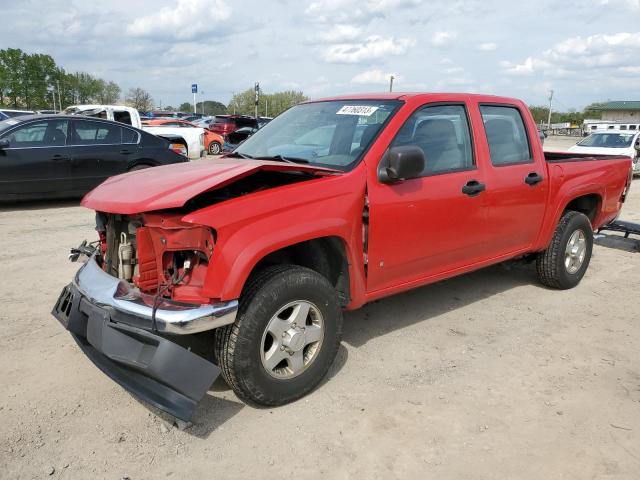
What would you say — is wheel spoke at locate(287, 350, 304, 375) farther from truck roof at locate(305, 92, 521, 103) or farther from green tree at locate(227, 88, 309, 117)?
green tree at locate(227, 88, 309, 117)

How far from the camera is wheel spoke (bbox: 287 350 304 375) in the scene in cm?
317

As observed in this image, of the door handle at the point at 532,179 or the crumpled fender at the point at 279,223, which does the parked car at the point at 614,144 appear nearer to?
the door handle at the point at 532,179

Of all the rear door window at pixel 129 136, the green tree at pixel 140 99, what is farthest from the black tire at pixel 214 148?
the green tree at pixel 140 99

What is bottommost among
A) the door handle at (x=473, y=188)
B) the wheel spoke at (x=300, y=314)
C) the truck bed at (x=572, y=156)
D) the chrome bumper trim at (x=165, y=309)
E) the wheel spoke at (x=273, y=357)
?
the wheel spoke at (x=273, y=357)

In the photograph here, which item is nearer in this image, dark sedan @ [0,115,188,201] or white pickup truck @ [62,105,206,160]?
dark sedan @ [0,115,188,201]

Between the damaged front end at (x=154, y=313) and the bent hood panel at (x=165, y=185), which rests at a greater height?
the bent hood panel at (x=165, y=185)

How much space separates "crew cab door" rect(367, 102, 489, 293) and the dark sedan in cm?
702

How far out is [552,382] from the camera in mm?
3541

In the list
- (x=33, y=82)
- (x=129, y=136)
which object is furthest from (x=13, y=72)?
(x=129, y=136)

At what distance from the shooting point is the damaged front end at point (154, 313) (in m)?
2.72

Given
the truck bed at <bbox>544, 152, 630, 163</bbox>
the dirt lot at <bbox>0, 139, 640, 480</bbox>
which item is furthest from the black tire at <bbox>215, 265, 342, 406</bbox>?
the truck bed at <bbox>544, 152, 630, 163</bbox>

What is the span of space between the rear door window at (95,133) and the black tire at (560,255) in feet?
24.5

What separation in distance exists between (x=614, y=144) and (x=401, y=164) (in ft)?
47.4

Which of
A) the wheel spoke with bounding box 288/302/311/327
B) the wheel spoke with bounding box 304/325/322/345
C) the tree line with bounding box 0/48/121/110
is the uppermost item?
the tree line with bounding box 0/48/121/110
